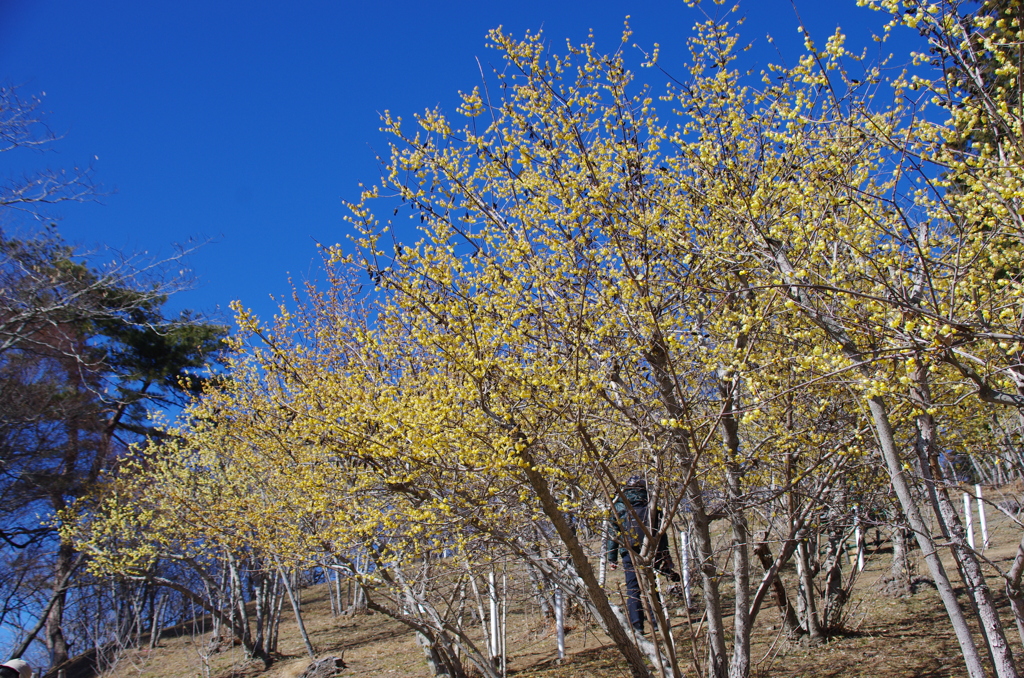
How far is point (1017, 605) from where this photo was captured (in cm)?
371

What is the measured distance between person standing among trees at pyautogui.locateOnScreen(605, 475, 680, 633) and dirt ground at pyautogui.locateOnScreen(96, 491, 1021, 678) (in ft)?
1.50

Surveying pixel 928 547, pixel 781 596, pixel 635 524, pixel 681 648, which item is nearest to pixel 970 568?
pixel 928 547

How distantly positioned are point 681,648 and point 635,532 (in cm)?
380

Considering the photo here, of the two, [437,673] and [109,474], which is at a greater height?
[109,474]

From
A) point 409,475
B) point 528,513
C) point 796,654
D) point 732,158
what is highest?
point 732,158

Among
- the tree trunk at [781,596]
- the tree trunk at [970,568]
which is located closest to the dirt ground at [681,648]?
the tree trunk at [781,596]

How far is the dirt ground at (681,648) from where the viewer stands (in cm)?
613

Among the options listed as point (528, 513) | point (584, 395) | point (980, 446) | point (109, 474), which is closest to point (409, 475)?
point (528, 513)

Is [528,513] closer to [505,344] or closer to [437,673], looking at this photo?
[505,344]

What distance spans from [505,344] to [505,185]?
1.37 meters

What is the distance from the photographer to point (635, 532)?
15.5 ft

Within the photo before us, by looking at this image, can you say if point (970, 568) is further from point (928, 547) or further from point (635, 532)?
point (635, 532)

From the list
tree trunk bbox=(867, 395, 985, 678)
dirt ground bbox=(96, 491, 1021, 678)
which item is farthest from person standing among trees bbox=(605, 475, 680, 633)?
tree trunk bbox=(867, 395, 985, 678)

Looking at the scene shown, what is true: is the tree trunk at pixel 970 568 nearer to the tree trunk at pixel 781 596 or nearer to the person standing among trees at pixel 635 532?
the person standing among trees at pixel 635 532
